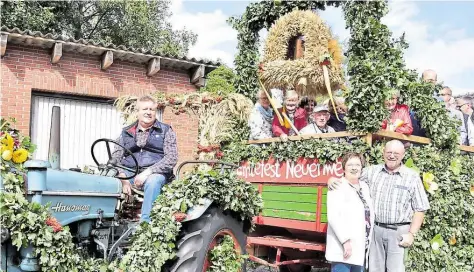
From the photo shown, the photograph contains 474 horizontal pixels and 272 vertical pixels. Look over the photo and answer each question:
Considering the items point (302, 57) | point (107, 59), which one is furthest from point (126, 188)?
point (107, 59)

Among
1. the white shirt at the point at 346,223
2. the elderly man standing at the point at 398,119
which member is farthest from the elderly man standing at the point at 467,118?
the white shirt at the point at 346,223

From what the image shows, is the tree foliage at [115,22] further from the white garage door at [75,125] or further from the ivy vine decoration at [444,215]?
the ivy vine decoration at [444,215]

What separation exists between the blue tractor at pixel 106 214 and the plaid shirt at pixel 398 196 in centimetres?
130

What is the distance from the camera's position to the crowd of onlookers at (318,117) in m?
5.20

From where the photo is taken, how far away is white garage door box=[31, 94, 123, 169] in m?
9.65

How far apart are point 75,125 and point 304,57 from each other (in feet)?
18.7

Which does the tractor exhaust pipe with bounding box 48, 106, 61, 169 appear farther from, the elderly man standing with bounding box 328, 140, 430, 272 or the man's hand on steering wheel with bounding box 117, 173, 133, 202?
the elderly man standing with bounding box 328, 140, 430, 272

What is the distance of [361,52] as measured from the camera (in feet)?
16.1

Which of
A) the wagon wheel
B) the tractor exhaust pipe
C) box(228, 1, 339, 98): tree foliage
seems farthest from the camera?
box(228, 1, 339, 98): tree foliage

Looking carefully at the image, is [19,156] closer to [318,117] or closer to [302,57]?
[318,117]

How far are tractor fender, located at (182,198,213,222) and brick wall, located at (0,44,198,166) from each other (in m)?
6.04

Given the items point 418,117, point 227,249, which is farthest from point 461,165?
point 227,249

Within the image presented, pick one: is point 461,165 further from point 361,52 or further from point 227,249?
point 227,249

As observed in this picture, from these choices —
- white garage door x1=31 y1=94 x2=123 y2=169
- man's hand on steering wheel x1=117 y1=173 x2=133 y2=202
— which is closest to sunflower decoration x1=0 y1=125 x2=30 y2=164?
man's hand on steering wheel x1=117 y1=173 x2=133 y2=202
